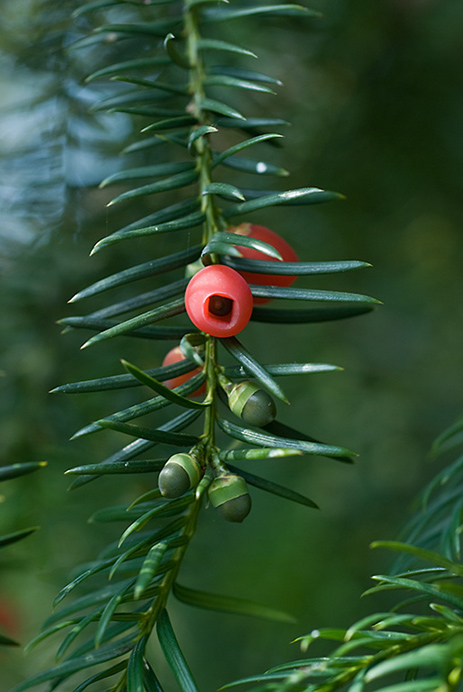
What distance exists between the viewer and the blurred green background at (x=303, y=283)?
1026mm

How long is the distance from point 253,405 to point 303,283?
0.98 metres

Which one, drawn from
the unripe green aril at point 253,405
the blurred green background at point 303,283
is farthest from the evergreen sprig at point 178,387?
the blurred green background at point 303,283

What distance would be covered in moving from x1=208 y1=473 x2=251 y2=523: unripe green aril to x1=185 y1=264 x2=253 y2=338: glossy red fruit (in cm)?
12

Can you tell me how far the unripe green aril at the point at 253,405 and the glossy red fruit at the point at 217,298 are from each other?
5cm

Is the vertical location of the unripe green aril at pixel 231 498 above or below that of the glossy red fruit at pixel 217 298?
below

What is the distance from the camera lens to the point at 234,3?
100 cm

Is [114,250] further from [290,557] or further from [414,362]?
[414,362]

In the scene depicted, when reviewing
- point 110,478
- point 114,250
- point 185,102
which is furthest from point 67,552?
point 185,102

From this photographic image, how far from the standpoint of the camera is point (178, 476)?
1.57 ft

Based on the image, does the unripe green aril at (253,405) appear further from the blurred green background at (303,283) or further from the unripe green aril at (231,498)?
the blurred green background at (303,283)

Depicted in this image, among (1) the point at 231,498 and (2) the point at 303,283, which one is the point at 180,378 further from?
(2) the point at 303,283

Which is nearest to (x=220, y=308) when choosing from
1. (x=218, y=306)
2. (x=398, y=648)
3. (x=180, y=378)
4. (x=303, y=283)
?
(x=218, y=306)

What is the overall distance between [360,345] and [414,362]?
17 cm

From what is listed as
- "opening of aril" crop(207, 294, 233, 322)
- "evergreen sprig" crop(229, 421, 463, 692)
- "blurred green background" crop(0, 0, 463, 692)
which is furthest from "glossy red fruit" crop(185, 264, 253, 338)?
"blurred green background" crop(0, 0, 463, 692)
